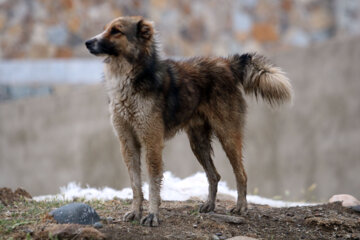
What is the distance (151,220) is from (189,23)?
25.8 feet

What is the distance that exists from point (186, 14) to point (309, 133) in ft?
15.3

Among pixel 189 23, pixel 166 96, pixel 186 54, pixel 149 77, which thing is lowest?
pixel 166 96

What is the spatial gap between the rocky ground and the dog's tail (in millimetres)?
1172

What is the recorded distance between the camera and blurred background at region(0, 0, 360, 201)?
28.5ft

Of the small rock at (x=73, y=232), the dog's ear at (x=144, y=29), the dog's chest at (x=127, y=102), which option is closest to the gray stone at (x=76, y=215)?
the small rock at (x=73, y=232)

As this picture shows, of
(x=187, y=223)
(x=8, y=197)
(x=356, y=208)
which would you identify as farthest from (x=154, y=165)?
(x=356, y=208)

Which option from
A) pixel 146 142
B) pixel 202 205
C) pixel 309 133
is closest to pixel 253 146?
pixel 309 133

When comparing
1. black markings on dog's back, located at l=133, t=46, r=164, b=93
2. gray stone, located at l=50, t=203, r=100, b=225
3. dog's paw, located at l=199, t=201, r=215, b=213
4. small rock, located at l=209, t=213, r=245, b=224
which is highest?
black markings on dog's back, located at l=133, t=46, r=164, b=93

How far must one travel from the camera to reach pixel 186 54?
40.8ft

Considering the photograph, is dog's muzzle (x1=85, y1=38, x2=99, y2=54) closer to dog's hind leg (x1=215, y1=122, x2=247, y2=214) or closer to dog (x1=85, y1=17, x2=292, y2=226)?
dog (x1=85, y1=17, x2=292, y2=226)

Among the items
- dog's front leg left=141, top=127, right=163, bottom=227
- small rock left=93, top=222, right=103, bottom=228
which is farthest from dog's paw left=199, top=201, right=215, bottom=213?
small rock left=93, top=222, right=103, bottom=228

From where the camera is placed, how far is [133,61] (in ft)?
17.5

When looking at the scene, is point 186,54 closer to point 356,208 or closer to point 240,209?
point 356,208

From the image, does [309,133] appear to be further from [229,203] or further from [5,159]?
[5,159]
